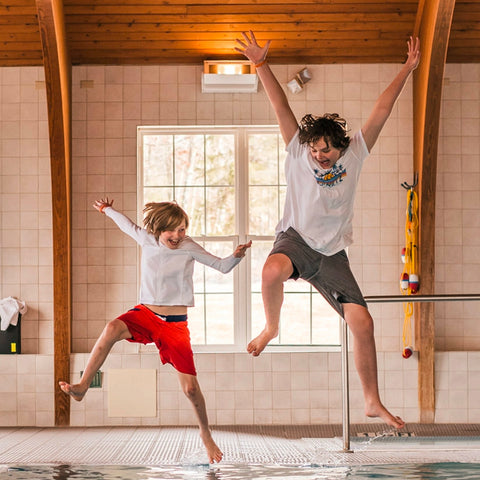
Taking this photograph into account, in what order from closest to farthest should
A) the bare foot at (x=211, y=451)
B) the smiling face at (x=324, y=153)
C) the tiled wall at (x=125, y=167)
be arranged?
the smiling face at (x=324, y=153) < the bare foot at (x=211, y=451) < the tiled wall at (x=125, y=167)

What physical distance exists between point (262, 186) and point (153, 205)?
2.42 meters

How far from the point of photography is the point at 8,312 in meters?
6.83

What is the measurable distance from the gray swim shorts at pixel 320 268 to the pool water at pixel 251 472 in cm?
104

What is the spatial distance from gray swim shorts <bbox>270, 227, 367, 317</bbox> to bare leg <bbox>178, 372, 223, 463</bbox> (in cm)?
124

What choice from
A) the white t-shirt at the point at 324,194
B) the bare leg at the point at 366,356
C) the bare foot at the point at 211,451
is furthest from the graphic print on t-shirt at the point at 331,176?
the bare foot at the point at 211,451

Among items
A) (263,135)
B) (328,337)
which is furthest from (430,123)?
(328,337)

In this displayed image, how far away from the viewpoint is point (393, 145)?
7.02 m

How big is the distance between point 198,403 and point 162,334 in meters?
0.53

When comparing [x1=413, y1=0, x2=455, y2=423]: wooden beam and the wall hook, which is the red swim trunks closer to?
[x1=413, y1=0, x2=455, y2=423]: wooden beam

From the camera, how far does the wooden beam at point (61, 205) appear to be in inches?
253

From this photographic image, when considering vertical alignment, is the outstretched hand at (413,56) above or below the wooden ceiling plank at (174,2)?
below

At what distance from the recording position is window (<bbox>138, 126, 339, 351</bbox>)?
7082mm

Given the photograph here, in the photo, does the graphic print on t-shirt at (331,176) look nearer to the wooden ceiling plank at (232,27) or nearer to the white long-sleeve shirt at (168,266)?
the white long-sleeve shirt at (168,266)

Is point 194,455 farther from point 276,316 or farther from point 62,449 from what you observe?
point 276,316
